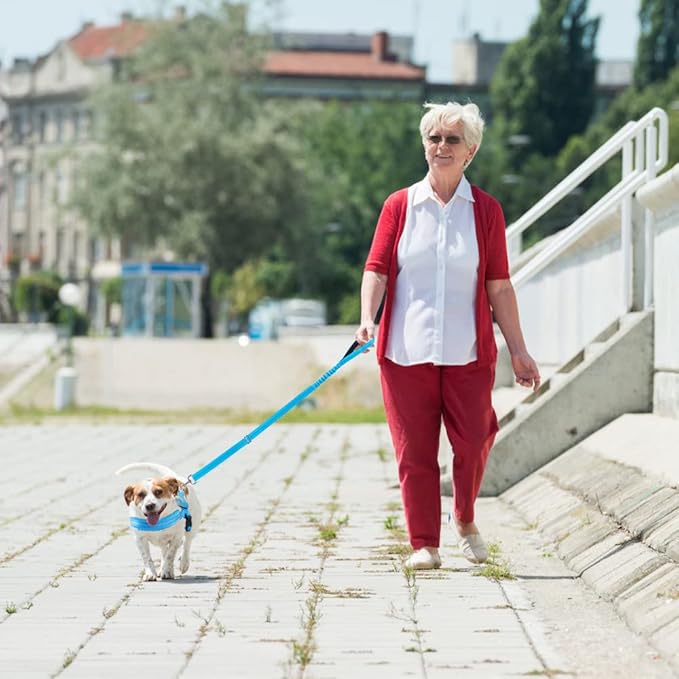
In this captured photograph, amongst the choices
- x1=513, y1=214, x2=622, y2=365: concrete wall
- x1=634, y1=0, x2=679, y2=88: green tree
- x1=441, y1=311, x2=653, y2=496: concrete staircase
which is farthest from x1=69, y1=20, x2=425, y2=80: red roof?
x1=441, y1=311, x2=653, y2=496: concrete staircase

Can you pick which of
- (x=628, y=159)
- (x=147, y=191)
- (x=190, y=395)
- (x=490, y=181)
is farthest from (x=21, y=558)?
(x=490, y=181)

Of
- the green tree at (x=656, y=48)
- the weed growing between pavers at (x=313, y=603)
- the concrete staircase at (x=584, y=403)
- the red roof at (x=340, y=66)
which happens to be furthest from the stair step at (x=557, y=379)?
the red roof at (x=340, y=66)

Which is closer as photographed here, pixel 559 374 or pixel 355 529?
pixel 355 529

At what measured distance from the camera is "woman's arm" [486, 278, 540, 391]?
26.0 feet

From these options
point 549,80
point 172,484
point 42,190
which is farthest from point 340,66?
point 172,484

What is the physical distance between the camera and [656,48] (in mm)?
86812

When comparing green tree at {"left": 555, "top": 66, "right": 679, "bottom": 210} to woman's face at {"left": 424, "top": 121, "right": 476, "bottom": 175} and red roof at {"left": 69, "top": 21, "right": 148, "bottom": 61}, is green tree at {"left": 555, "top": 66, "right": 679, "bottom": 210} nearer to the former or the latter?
red roof at {"left": 69, "top": 21, "right": 148, "bottom": 61}

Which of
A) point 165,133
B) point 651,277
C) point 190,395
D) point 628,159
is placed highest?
point 165,133

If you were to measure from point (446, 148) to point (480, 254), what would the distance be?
490 millimetres

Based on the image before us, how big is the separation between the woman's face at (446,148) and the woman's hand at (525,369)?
2.86ft

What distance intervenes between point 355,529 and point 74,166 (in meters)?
56.9

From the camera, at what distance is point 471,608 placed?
22.3ft

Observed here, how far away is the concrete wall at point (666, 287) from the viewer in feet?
34.3

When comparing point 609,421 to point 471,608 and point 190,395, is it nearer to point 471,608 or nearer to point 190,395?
point 471,608
